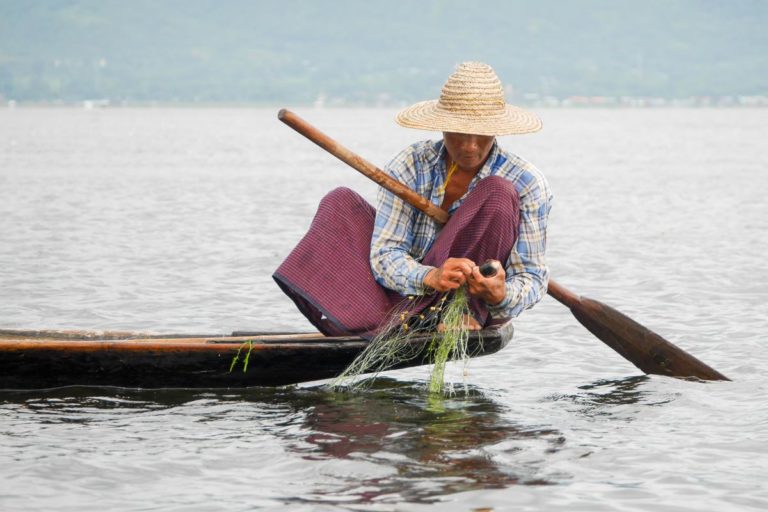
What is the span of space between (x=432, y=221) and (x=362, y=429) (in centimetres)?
120

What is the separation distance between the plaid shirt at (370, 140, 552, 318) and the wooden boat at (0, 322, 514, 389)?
364 millimetres

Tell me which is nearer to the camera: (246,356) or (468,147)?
(468,147)

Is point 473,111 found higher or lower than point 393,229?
higher

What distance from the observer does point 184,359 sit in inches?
289

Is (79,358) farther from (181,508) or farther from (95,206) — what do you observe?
(95,206)

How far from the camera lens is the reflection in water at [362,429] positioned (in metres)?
6.06

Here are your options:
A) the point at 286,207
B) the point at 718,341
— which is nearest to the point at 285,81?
the point at 286,207

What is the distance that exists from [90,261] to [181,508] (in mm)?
9548

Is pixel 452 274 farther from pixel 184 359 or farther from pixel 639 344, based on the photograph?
pixel 639 344

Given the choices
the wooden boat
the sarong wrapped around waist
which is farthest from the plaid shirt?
the wooden boat

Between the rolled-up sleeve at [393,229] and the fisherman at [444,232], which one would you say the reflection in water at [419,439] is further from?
the rolled-up sleeve at [393,229]

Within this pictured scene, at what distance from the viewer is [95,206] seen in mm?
23328

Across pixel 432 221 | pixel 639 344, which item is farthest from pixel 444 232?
pixel 639 344

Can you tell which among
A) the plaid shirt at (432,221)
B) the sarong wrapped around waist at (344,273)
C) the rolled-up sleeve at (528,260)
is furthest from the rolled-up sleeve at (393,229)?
the rolled-up sleeve at (528,260)
